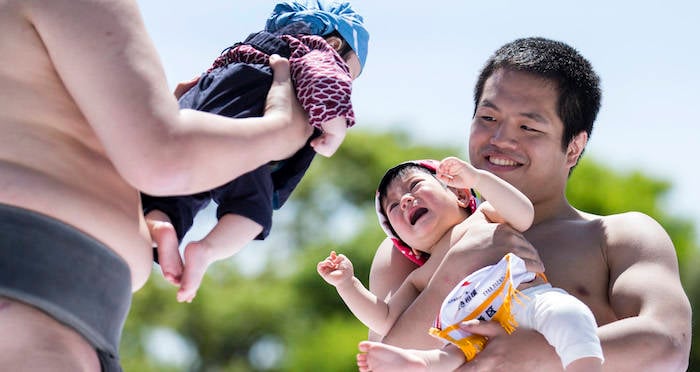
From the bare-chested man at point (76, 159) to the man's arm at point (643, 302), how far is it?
1.25m

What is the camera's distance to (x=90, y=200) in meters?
1.78

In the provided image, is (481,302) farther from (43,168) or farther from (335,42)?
(43,168)

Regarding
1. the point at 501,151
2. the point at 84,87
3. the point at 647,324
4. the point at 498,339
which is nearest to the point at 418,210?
the point at 501,151

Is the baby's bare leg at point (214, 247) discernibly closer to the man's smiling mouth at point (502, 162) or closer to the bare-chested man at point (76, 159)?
the bare-chested man at point (76, 159)

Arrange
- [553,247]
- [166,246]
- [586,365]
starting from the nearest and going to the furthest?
[166,246] < [586,365] < [553,247]

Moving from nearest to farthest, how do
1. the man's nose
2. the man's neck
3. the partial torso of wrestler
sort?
the partial torso of wrestler, the man's nose, the man's neck

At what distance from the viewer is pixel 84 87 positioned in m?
A: 1.71

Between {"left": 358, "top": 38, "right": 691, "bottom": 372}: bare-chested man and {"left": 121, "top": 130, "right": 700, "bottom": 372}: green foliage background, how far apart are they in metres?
12.8

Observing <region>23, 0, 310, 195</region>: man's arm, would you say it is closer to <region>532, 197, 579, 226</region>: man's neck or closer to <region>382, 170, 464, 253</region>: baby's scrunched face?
<region>382, 170, 464, 253</region>: baby's scrunched face

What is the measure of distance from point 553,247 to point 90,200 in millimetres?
1532

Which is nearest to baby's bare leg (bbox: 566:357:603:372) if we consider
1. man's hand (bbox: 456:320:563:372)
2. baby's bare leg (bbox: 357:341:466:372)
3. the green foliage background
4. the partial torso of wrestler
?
man's hand (bbox: 456:320:563:372)

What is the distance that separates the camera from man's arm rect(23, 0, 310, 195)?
169 centimetres

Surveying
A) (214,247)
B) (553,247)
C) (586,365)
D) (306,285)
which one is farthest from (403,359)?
(306,285)

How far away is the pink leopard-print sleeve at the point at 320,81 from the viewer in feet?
7.04
